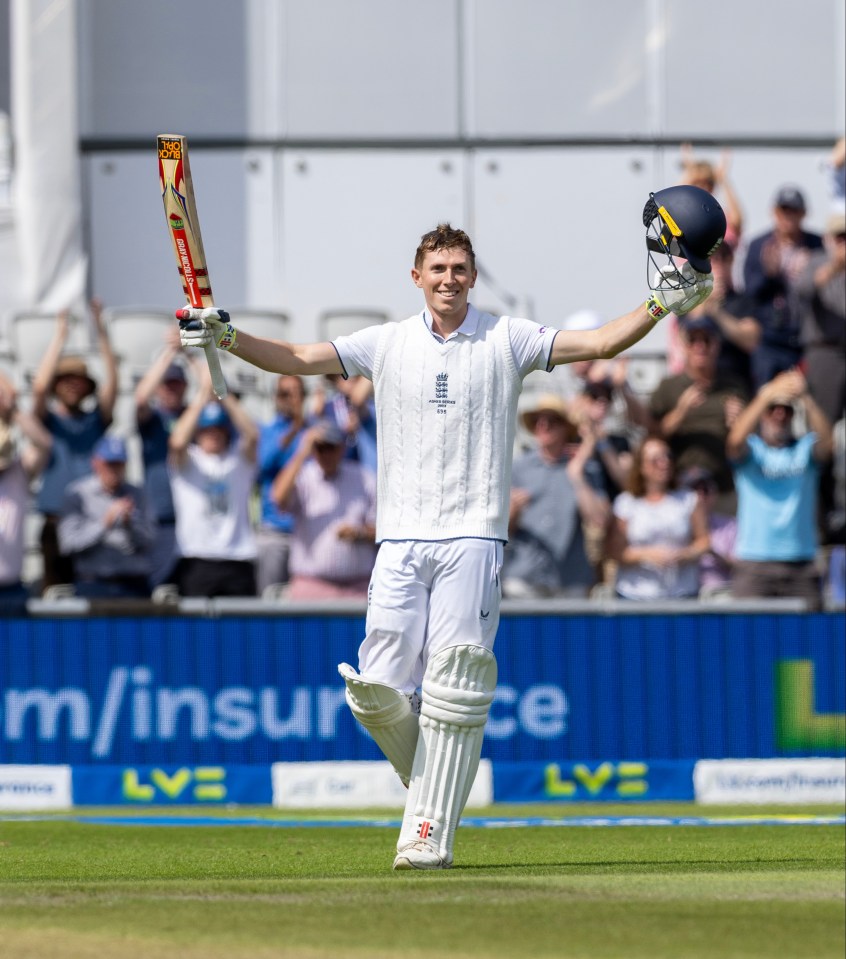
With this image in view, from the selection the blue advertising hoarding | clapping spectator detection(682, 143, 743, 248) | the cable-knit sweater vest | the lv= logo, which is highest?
clapping spectator detection(682, 143, 743, 248)

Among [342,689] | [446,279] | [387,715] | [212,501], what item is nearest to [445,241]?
[446,279]

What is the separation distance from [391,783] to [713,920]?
6970 mm

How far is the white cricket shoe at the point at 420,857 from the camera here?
260 inches

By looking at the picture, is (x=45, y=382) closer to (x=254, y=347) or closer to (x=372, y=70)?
(x=254, y=347)

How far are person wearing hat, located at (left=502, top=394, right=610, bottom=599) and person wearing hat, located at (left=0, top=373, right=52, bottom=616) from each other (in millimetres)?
3217

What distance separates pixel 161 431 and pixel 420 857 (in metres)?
6.86

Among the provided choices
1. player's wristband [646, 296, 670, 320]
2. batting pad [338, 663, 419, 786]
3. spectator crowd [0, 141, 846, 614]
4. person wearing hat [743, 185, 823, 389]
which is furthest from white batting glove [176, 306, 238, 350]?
person wearing hat [743, 185, 823, 389]

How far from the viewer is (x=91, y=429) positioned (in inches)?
516

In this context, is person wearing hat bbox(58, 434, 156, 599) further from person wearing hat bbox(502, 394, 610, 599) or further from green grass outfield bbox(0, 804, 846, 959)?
green grass outfield bbox(0, 804, 846, 959)

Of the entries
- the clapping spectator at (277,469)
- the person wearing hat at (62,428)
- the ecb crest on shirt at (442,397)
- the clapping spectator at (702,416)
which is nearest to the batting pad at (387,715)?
the ecb crest on shirt at (442,397)

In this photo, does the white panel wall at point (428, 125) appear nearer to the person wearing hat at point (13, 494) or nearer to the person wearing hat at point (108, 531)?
the person wearing hat at point (13, 494)

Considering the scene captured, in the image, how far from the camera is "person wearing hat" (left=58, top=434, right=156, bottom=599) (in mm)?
12383

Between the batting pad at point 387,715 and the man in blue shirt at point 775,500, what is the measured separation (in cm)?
596

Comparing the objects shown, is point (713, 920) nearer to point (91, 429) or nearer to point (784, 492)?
point (784, 492)
